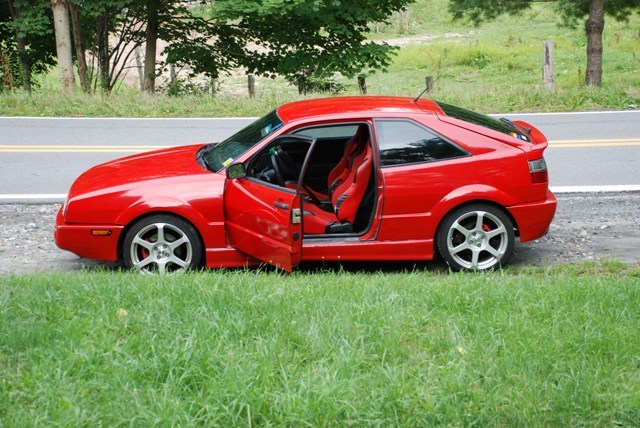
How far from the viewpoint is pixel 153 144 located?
13.3m

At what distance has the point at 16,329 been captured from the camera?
504 centimetres

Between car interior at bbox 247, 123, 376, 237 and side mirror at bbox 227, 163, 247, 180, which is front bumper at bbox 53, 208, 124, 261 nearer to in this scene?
side mirror at bbox 227, 163, 247, 180

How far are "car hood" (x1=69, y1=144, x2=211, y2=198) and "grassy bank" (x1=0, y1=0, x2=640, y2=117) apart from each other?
25.0 ft

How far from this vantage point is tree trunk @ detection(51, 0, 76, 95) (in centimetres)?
1866

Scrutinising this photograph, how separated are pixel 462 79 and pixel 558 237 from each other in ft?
74.5

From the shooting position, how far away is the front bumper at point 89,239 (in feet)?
24.2

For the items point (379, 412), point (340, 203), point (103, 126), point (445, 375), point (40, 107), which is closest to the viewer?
point (379, 412)

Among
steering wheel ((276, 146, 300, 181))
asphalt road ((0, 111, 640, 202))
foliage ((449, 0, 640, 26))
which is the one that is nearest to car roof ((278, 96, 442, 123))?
steering wheel ((276, 146, 300, 181))

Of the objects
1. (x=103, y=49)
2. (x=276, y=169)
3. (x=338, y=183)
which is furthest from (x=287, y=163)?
(x=103, y=49)

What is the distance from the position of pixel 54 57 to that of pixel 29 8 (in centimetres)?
374

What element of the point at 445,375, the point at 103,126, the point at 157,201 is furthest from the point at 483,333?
the point at 103,126

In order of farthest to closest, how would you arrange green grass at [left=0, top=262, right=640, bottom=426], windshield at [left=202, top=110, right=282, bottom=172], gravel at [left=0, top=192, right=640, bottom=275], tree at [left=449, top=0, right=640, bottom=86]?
tree at [left=449, top=0, right=640, bottom=86] < gravel at [left=0, top=192, right=640, bottom=275] < windshield at [left=202, top=110, right=282, bottom=172] < green grass at [left=0, top=262, right=640, bottom=426]

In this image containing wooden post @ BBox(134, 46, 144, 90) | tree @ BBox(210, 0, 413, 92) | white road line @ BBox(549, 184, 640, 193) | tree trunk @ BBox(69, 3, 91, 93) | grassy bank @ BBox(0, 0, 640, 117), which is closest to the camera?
white road line @ BBox(549, 184, 640, 193)

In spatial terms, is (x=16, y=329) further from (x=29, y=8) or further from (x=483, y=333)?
(x=29, y=8)
